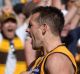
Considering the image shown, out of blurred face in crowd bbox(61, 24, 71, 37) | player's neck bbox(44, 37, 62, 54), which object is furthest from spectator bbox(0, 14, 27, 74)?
player's neck bbox(44, 37, 62, 54)

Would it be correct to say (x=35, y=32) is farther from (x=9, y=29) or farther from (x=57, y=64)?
(x=9, y=29)

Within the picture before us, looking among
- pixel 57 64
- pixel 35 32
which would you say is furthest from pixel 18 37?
pixel 57 64

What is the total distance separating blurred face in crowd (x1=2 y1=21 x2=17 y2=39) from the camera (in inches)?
207

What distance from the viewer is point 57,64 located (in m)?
2.96

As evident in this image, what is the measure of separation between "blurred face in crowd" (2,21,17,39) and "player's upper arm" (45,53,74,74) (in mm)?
2287

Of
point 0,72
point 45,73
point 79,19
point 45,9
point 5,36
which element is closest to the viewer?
point 45,73

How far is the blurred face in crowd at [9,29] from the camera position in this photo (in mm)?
5262

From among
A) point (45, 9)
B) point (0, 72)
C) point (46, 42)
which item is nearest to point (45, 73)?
point (46, 42)

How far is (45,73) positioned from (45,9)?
568mm

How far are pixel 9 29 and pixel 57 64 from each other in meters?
2.48

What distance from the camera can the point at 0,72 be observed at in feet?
16.1

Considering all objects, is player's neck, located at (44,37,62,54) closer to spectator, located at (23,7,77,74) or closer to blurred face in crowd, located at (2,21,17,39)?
spectator, located at (23,7,77,74)

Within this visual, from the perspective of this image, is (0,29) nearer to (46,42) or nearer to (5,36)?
(5,36)

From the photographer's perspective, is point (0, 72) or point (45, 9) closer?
point (45, 9)
